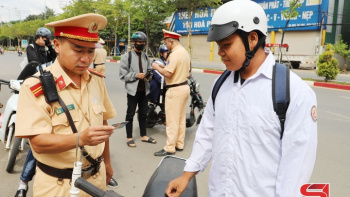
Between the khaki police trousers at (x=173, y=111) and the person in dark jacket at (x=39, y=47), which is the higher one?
the person in dark jacket at (x=39, y=47)

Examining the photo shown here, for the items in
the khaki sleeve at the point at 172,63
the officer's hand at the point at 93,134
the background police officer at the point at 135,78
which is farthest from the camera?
the background police officer at the point at 135,78

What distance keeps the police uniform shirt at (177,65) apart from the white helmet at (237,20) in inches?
108

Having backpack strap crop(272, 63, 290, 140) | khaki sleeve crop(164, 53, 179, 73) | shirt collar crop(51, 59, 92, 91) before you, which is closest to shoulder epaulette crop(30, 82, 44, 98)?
shirt collar crop(51, 59, 92, 91)

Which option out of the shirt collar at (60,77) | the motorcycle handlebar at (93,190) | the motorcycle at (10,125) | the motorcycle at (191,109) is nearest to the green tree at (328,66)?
the motorcycle at (191,109)

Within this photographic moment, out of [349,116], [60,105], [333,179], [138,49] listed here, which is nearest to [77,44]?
[60,105]

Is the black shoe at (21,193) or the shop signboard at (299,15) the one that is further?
the shop signboard at (299,15)

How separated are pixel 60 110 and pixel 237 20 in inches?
40.5

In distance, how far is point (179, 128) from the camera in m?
4.54

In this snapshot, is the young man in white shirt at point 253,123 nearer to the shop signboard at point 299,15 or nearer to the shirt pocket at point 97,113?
the shirt pocket at point 97,113

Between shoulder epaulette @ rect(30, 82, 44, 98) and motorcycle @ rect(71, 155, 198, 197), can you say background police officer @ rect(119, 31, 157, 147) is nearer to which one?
motorcycle @ rect(71, 155, 198, 197)

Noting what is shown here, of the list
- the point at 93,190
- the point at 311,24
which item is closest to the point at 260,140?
the point at 93,190

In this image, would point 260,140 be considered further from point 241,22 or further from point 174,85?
point 174,85

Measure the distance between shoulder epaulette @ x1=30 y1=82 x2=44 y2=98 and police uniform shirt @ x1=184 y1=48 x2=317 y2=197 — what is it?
0.94 m

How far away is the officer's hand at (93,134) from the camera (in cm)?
138
